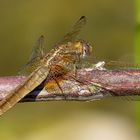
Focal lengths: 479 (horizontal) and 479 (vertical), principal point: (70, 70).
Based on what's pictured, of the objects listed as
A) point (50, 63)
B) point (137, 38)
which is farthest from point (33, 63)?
point (137, 38)

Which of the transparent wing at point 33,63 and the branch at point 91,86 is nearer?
the branch at point 91,86

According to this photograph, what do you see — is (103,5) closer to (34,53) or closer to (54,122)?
(54,122)

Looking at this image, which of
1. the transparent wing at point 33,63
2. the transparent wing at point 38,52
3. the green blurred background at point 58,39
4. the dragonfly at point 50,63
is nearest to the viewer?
the dragonfly at point 50,63

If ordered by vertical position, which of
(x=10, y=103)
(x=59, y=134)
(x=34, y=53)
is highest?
(x=34, y=53)

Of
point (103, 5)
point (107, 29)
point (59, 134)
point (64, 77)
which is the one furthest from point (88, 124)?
point (64, 77)

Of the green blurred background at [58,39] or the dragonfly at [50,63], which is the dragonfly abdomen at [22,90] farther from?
the green blurred background at [58,39]

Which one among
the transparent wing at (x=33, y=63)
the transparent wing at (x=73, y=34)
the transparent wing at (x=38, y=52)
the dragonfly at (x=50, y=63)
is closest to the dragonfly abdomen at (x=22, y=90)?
the dragonfly at (x=50, y=63)
